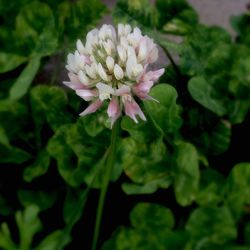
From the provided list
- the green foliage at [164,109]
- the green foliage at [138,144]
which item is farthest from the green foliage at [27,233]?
the green foliage at [164,109]

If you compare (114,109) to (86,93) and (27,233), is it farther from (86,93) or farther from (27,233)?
(27,233)

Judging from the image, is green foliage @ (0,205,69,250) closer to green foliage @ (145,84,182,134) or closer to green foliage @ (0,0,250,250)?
green foliage @ (0,0,250,250)

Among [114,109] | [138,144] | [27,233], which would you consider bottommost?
[27,233]

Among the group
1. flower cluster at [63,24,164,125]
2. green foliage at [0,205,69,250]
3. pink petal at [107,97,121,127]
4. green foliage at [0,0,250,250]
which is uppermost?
flower cluster at [63,24,164,125]

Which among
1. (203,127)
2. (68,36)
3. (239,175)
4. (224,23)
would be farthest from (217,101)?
(224,23)

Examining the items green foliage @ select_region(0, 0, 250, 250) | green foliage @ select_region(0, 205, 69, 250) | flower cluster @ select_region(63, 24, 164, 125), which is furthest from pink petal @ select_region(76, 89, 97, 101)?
green foliage @ select_region(0, 205, 69, 250)

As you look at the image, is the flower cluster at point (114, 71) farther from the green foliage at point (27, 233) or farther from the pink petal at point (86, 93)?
the green foliage at point (27, 233)

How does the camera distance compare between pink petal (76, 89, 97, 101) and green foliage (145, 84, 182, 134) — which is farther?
green foliage (145, 84, 182, 134)

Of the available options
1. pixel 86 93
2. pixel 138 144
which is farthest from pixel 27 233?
pixel 86 93
